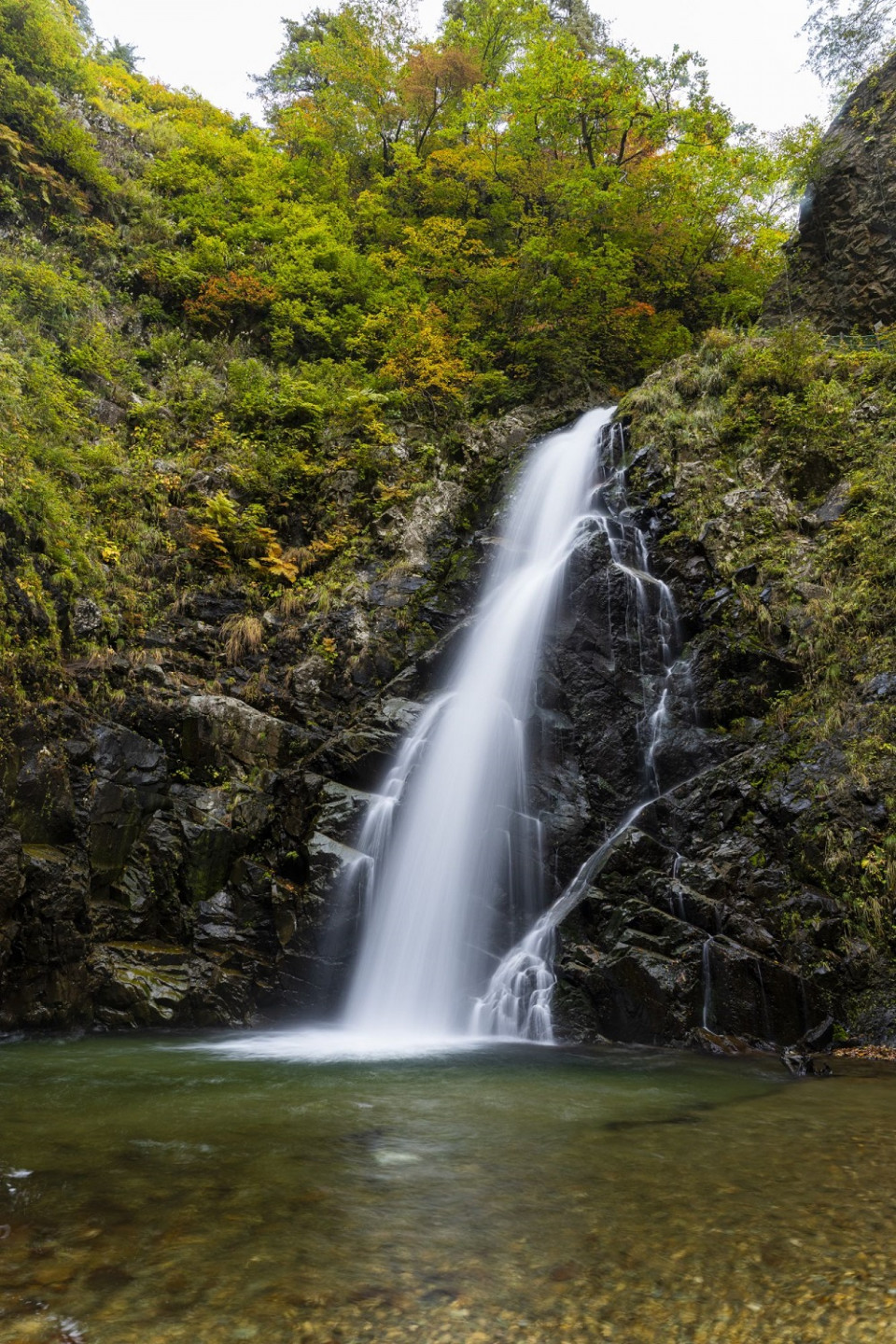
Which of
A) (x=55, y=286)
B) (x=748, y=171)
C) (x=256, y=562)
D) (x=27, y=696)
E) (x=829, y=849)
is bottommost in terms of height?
(x=829, y=849)

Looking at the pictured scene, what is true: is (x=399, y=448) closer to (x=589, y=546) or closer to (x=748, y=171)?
(x=589, y=546)

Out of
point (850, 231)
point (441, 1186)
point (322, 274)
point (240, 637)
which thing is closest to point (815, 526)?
point (240, 637)

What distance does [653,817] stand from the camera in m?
9.00

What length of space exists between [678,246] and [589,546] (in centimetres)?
1205

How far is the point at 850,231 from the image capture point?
54.4 feet

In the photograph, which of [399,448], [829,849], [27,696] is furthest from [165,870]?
[399,448]

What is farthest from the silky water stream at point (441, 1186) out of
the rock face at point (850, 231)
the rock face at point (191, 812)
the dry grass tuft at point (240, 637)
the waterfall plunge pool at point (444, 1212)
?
the rock face at point (850, 231)

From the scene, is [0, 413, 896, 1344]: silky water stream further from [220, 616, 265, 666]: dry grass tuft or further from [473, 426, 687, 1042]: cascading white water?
[220, 616, 265, 666]: dry grass tuft

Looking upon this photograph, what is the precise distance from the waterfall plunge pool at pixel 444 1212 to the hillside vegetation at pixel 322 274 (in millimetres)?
7467

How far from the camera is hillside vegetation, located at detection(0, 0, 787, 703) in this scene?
42.2ft

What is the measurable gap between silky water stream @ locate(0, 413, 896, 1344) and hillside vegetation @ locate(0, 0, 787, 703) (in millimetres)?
6173

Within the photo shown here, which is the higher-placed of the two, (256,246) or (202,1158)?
(256,246)

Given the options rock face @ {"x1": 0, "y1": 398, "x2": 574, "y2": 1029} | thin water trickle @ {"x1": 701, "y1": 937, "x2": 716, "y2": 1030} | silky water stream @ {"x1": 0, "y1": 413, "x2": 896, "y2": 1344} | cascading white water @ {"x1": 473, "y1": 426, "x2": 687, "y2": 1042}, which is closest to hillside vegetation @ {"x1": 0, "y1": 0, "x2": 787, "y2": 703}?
rock face @ {"x1": 0, "y1": 398, "x2": 574, "y2": 1029}

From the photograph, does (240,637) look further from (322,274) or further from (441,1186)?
(322,274)
